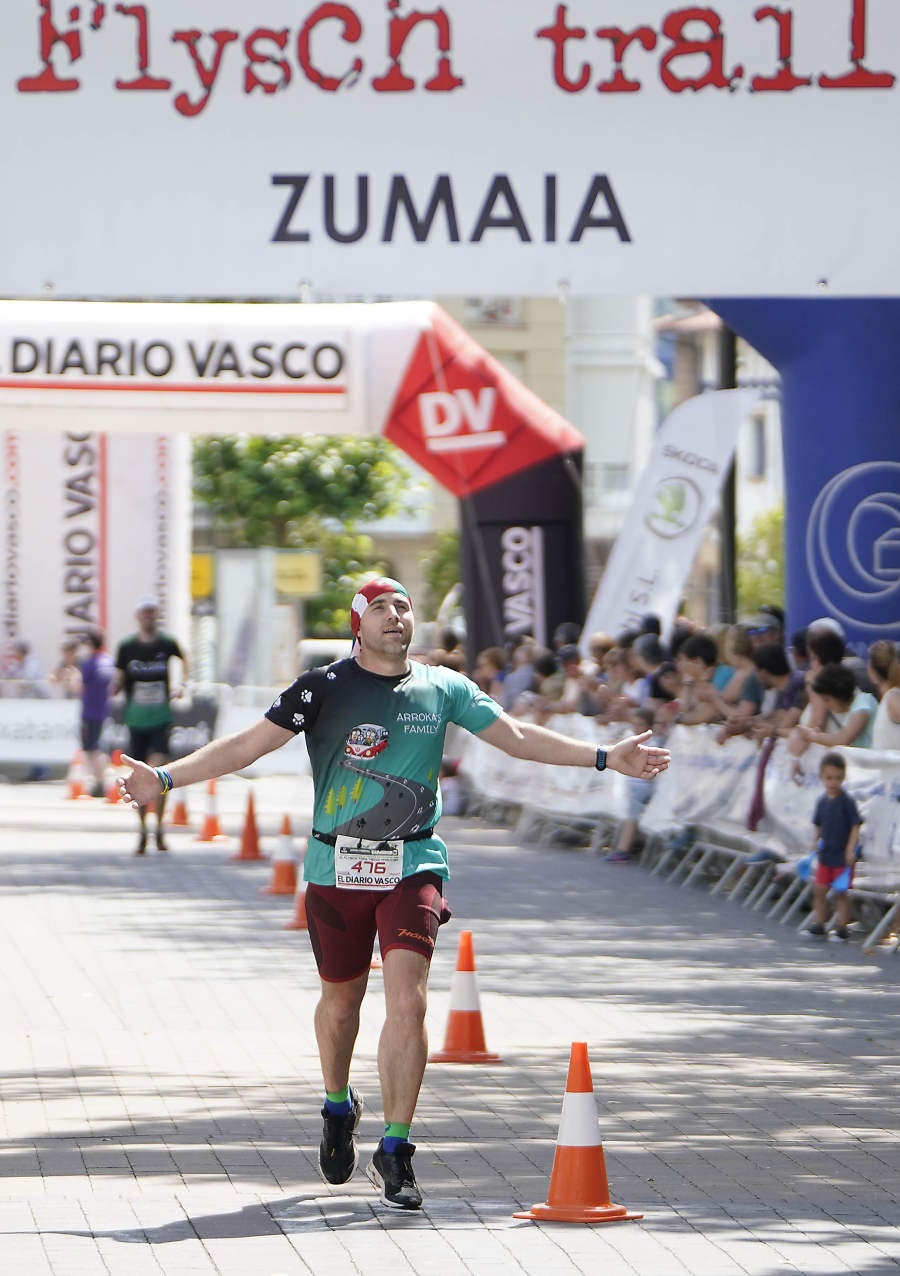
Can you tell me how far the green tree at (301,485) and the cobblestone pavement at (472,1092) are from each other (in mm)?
34424

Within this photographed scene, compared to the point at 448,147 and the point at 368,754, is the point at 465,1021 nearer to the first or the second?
the point at 368,754

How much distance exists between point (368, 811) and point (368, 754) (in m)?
0.16

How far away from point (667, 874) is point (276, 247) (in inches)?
267

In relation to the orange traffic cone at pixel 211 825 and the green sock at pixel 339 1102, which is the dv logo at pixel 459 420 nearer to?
the orange traffic cone at pixel 211 825

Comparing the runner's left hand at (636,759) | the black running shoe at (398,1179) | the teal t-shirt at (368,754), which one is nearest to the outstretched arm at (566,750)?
the runner's left hand at (636,759)

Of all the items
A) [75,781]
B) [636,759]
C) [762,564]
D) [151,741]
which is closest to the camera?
[636,759]

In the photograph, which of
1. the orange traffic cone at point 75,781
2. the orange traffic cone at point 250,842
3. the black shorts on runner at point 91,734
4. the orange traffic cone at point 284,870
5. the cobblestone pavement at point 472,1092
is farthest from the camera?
the orange traffic cone at point 75,781

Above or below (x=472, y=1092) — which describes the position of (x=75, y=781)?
below

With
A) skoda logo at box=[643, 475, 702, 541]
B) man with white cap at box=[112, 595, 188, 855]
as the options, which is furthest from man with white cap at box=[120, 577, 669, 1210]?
skoda logo at box=[643, 475, 702, 541]

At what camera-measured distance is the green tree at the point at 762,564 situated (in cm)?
5944

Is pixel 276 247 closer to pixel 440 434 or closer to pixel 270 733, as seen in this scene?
pixel 270 733

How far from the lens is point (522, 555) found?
2353 cm

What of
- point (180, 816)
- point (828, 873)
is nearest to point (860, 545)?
point (828, 873)

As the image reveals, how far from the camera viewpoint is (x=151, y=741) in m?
19.2
